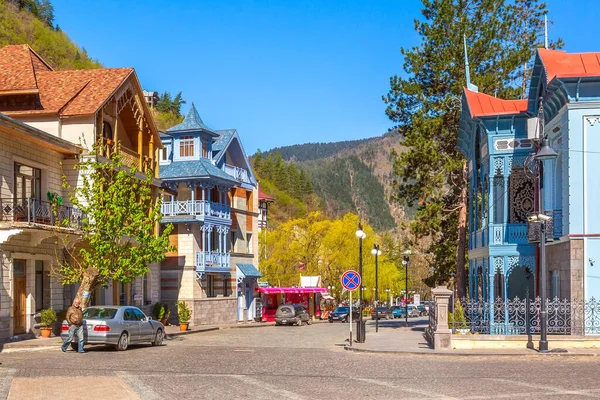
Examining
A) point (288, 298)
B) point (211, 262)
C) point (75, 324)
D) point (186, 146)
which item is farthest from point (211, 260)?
point (75, 324)

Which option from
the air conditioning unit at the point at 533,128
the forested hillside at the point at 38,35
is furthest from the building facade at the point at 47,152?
the forested hillside at the point at 38,35

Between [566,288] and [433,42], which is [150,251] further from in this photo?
[433,42]

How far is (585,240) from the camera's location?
27016mm

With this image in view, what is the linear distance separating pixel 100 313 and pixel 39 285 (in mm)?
8392

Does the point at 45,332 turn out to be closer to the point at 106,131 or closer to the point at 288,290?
the point at 106,131

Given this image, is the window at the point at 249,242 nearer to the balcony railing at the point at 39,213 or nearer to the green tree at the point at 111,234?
the balcony railing at the point at 39,213

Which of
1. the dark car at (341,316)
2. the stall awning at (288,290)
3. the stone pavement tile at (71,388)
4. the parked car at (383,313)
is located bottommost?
the parked car at (383,313)

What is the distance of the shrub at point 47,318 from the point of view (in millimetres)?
32625

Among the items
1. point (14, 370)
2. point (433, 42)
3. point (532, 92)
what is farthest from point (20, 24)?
point (14, 370)

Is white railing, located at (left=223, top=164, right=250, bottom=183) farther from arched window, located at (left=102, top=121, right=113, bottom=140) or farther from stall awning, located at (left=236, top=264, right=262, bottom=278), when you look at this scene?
arched window, located at (left=102, top=121, right=113, bottom=140)

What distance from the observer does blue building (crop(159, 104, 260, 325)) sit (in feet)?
→ 168

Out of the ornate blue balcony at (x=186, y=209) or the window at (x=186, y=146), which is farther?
the window at (x=186, y=146)

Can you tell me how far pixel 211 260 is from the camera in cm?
5234

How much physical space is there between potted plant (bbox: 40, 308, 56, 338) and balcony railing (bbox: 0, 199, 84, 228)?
3.39 meters
